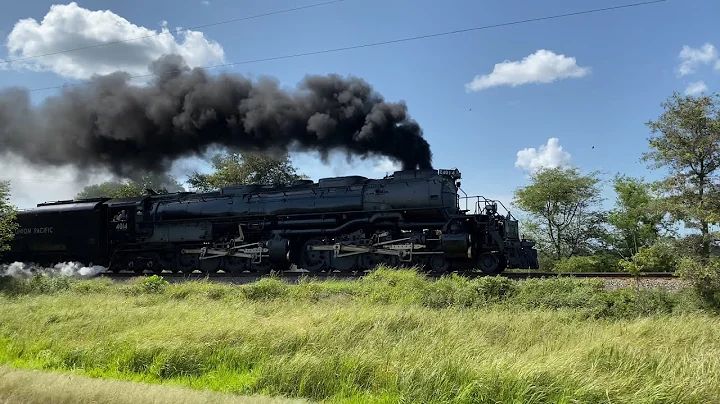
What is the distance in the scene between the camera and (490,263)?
1548 centimetres

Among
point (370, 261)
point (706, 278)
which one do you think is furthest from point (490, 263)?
point (706, 278)

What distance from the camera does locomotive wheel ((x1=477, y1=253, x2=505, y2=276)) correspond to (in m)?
15.4

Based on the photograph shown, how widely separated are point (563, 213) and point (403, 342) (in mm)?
29356

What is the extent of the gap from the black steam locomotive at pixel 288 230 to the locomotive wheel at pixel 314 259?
0.04 m

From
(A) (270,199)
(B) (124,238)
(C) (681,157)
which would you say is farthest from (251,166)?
(C) (681,157)

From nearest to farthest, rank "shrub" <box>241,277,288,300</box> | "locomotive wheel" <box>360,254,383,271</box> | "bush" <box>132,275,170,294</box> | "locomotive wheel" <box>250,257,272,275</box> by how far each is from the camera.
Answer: "shrub" <box>241,277,288,300</box>
"bush" <box>132,275,170,294</box>
"locomotive wheel" <box>360,254,383,271</box>
"locomotive wheel" <box>250,257,272,275</box>

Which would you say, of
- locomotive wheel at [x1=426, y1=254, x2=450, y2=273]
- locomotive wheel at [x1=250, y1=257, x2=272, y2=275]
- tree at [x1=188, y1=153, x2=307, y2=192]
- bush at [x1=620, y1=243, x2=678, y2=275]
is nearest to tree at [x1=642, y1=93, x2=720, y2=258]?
bush at [x1=620, y1=243, x2=678, y2=275]

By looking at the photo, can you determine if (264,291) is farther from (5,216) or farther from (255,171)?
(255,171)

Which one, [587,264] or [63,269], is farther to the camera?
[587,264]

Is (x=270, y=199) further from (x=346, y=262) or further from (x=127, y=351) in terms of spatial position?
(x=127, y=351)

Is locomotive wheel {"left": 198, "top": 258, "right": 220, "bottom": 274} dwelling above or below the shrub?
above

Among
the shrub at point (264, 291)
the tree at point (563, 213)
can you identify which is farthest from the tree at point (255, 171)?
the shrub at point (264, 291)

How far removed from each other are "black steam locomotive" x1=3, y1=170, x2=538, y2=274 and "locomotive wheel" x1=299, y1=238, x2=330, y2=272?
35 mm

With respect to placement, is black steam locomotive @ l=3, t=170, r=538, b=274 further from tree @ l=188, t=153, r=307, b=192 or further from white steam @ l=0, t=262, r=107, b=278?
tree @ l=188, t=153, r=307, b=192
